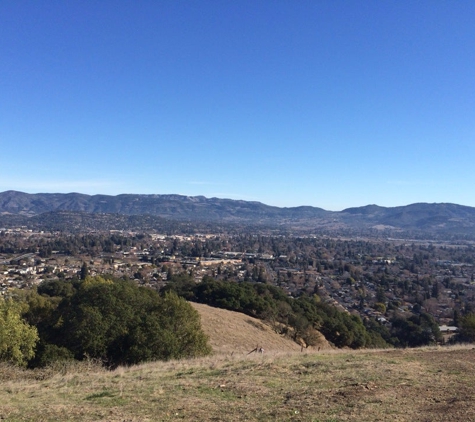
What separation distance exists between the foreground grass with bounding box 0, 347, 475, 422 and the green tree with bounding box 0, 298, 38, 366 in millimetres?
3542

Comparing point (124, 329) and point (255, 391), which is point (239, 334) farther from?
point (255, 391)

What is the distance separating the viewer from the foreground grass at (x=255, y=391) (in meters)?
8.13

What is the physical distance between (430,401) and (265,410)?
143 inches

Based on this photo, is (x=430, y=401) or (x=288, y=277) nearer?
(x=430, y=401)

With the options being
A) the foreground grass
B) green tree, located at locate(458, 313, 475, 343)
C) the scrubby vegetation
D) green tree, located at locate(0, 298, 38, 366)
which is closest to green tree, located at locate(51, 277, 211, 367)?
the scrubby vegetation

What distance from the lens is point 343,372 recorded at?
11938 millimetres

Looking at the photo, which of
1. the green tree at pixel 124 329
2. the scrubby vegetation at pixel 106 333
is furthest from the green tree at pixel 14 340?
the green tree at pixel 124 329

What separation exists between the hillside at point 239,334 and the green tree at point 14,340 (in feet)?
30.6

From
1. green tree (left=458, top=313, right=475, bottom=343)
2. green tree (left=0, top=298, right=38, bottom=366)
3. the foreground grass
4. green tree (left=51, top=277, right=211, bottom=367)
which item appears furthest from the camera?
green tree (left=458, top=313, right=475, bottom=343)

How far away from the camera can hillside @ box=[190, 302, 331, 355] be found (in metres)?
24.8

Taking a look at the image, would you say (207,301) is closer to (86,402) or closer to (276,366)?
(276,366)

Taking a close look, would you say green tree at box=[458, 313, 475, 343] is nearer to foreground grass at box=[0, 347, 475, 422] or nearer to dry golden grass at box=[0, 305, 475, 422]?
dry golden grass at box=[0, 305, 475, 422]

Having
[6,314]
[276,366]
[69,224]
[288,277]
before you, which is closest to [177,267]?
[288,277]

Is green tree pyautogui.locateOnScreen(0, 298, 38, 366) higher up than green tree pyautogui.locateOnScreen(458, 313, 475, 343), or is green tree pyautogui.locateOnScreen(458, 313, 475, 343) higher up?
green tree pyautogui.locateOnScreen(0, 298, 38, 366)
